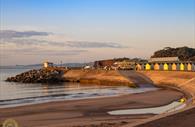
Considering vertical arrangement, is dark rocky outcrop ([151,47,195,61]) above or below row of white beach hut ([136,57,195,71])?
above

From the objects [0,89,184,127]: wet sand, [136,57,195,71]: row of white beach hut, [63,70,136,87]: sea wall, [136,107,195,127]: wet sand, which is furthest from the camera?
[136,57,195,71]: row of white beach hut

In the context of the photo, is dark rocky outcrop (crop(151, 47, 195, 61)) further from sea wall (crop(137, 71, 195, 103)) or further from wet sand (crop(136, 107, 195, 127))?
wet sand (crop(136, 107, 195, 127))

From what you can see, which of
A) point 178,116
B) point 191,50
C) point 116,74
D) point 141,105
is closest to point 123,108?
point 141,105

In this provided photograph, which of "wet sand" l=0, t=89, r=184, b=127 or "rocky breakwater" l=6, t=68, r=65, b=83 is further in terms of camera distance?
"rocky breakwater" l=6, t=68, r=65, b=83

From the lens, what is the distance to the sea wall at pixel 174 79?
51.9 metres

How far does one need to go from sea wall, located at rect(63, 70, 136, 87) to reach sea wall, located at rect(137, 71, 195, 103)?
476 cm

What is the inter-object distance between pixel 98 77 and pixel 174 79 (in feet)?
70.4

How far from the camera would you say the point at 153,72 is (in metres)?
69.1

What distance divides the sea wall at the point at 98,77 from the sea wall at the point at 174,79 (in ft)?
15.6

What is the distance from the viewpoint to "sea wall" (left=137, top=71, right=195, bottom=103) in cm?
5188

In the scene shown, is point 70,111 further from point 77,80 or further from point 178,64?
point 178,64

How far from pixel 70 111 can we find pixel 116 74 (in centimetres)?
4366

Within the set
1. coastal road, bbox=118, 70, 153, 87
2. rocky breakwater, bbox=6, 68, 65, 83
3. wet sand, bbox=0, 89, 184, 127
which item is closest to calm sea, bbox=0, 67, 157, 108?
coastal road, bbox=118, 70, 153, 87

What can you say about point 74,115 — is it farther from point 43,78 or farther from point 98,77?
point 43,78
